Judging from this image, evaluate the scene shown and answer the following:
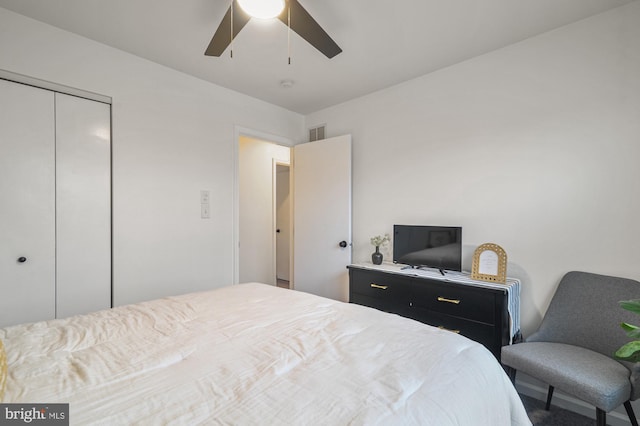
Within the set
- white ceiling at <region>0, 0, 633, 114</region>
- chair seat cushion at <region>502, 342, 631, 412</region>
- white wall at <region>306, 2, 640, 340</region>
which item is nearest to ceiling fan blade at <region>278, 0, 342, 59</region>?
white ceiling at <region>0, 0, 633, 114</region>

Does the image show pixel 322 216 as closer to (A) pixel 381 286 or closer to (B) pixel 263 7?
(A) pixel 381 286

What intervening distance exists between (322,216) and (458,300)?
1757 millimetres

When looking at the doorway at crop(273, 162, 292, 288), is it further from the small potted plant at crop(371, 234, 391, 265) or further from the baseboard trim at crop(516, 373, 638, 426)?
the baseboard trim at crop(516, 373, 638, 426)

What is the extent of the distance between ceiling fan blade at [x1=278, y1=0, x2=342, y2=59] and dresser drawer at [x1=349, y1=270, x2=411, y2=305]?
187 cm

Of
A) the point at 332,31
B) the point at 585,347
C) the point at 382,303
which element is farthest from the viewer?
the point at 382,303

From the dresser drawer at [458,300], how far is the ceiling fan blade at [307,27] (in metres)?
1.87

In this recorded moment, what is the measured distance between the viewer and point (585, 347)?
71.3 inches

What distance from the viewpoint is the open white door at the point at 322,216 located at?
10.7 ft

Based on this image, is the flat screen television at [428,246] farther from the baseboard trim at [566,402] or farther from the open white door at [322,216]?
the baseboard trim at [566,402]

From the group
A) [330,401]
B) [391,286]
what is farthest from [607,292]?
[330,401]

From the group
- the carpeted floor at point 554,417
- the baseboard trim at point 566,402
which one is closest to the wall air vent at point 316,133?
the baseboard trim at point 566,402

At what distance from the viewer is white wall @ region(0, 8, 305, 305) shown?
2.07m

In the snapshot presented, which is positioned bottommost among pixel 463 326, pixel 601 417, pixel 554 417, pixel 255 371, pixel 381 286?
pixel 554 417

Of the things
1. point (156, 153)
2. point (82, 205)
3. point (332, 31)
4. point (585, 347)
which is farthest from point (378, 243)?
point (82, 205)
